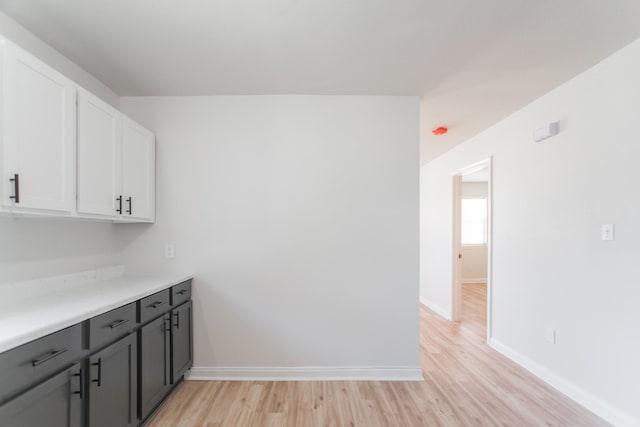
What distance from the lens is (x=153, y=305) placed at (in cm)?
195

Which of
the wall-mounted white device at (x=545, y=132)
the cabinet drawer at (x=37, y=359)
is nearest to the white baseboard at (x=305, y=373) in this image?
the cabinet drawer at (x=37, y=359)

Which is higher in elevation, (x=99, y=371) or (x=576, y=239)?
(x=576, y=239)

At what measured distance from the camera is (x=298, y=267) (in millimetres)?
2543

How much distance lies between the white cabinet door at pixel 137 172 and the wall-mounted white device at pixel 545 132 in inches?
133

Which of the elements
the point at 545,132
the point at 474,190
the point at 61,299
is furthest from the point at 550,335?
the point at 474,190

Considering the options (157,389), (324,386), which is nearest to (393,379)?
(324,386)

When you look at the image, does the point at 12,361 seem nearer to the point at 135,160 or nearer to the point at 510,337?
the point at 135,160

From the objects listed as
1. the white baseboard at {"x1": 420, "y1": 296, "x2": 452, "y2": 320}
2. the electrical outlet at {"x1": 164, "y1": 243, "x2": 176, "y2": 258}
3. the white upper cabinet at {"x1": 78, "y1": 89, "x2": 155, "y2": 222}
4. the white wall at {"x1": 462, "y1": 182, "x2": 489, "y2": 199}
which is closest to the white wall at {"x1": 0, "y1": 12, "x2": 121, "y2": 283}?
the white upper cabinet at {"x1": 78, "y1": 89, "x2": 155, "y2": 222}

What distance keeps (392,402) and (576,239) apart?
1.89 metres

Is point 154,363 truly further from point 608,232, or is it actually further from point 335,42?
point 608,232

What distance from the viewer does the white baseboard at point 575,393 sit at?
6.15ft

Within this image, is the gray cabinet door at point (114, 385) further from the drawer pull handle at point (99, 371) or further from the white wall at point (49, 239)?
the white wall at point (49, 239)

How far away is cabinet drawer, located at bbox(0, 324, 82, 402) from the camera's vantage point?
41.9 inches

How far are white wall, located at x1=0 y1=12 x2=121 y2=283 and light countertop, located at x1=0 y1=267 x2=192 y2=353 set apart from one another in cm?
7
